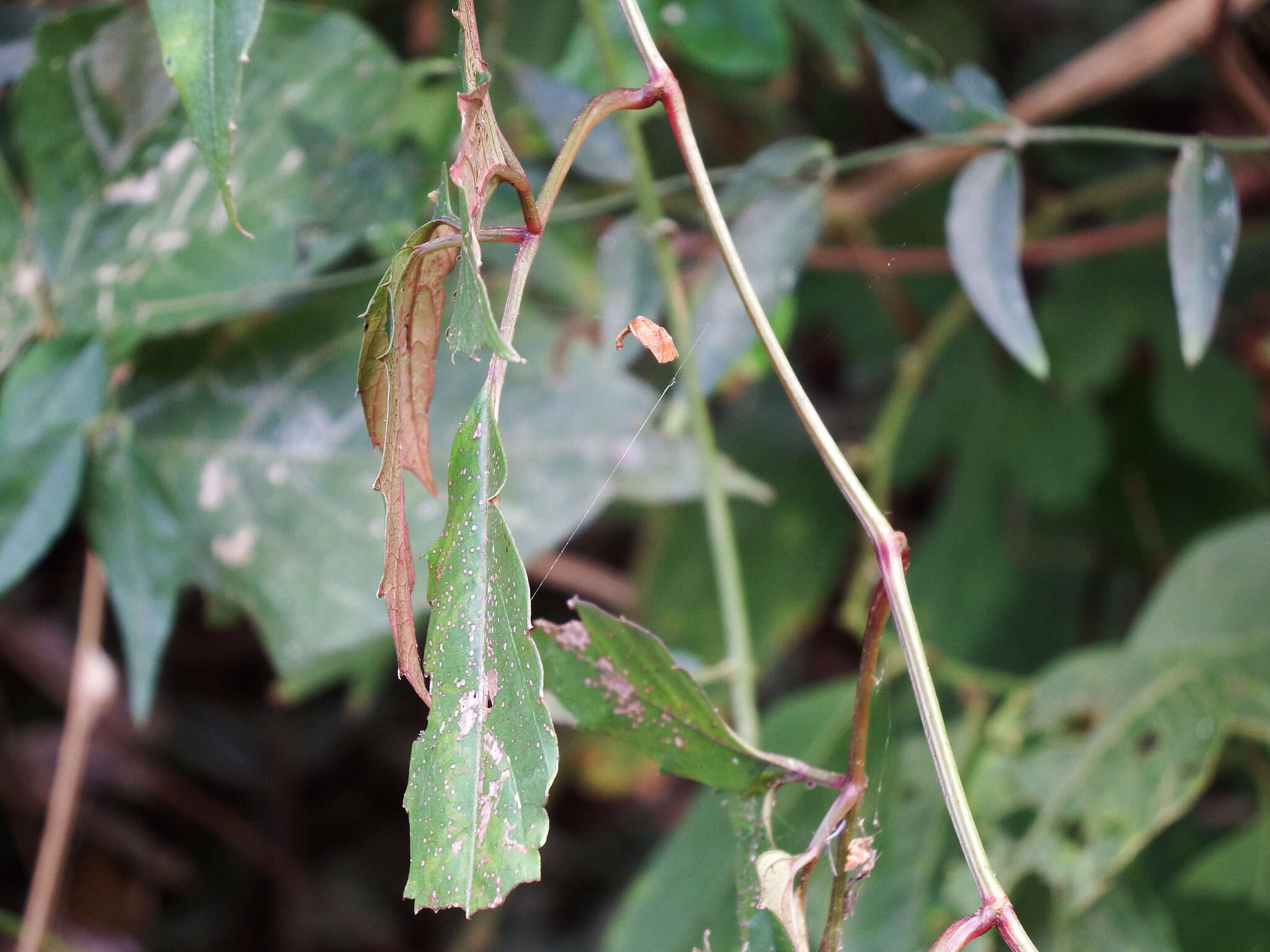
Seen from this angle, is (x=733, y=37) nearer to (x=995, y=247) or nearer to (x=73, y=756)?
(x=995, y=247)

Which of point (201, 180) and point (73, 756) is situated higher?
point (201, 180)

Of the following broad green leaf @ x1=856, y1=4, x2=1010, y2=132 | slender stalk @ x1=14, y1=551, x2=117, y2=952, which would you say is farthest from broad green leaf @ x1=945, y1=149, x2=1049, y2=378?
slender stalk @ x1=14, y1=551, x2=117, y2=952

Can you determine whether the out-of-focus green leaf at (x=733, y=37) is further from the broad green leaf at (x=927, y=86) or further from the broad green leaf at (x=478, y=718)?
the broad green leaf at (x=478, y=718)

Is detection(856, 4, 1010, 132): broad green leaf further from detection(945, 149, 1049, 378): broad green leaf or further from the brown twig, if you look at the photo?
the brown twig

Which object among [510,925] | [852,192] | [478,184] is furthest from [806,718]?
[510,925]

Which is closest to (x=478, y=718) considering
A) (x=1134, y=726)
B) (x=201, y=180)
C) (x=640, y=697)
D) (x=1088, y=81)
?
(x=640, y=697)

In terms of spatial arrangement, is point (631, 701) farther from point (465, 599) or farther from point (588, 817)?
point (588, 817)
